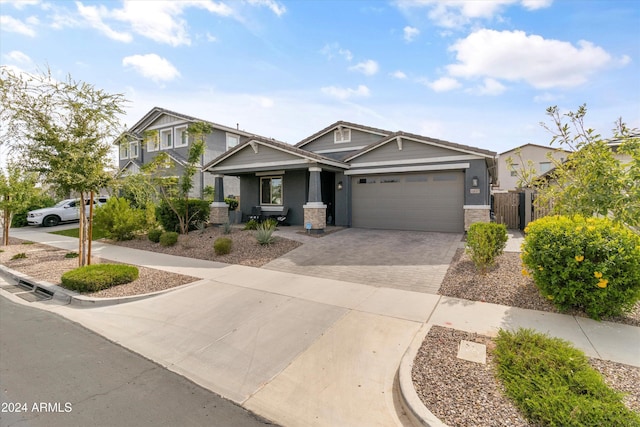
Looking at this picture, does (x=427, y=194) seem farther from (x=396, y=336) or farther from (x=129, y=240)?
(x=129, y=240)

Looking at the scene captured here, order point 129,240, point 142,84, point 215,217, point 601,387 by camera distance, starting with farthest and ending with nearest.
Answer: point 215,217, point 129,240, point 142,84, point 601,387

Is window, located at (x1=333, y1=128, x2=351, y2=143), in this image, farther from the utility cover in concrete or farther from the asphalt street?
the asphalt street

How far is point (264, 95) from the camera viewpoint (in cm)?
1196

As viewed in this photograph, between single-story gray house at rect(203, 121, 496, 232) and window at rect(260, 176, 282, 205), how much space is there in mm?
109

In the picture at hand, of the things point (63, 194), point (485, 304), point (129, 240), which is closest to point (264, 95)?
point (63, 194)

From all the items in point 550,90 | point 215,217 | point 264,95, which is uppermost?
point 264,95

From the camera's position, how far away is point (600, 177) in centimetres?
315

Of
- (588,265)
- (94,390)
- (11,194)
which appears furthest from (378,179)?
(11,194)

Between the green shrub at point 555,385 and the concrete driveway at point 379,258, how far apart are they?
2.66 metres

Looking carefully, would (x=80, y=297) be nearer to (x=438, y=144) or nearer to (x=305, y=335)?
(x=305, y=335)

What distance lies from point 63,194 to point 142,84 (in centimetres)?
376

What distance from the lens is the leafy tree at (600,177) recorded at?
290 centimetres

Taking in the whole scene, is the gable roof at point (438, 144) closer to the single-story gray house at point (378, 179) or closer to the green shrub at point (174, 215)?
the single-story gray house at point (378, 179)

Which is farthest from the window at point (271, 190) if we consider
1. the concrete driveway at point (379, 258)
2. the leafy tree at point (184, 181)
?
the concrete driveway at point (379, 258)
